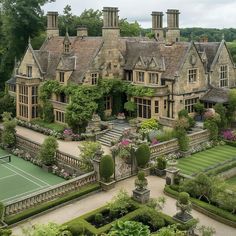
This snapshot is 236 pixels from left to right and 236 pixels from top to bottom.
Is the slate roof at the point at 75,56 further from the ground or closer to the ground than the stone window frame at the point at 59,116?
further from the ground

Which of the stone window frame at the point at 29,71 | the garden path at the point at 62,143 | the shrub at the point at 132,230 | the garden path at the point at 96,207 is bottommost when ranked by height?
the garden path at the point at 96,207

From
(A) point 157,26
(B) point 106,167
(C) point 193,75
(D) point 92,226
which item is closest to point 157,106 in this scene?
(C) point 193,75

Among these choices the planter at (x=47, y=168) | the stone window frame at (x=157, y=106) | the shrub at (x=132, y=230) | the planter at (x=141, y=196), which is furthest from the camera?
the stone window frame at (x=157, y=106)

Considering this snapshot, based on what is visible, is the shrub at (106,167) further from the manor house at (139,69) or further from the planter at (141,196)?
the manor house at (139,69)

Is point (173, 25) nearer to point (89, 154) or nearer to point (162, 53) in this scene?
point (162, 53)

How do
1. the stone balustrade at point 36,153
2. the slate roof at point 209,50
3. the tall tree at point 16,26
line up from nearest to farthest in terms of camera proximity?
the stone balustrade at point 36,153 → the slate roof at point 209,50 → the tall tree at point 16,26

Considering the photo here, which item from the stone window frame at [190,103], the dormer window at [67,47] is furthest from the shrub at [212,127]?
the dormer window at [67,47]

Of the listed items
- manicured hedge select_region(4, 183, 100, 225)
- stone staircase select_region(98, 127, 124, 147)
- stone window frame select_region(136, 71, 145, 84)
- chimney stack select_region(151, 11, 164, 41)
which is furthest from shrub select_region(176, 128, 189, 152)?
chimney stack select_region(151, 11, 164, 41)
